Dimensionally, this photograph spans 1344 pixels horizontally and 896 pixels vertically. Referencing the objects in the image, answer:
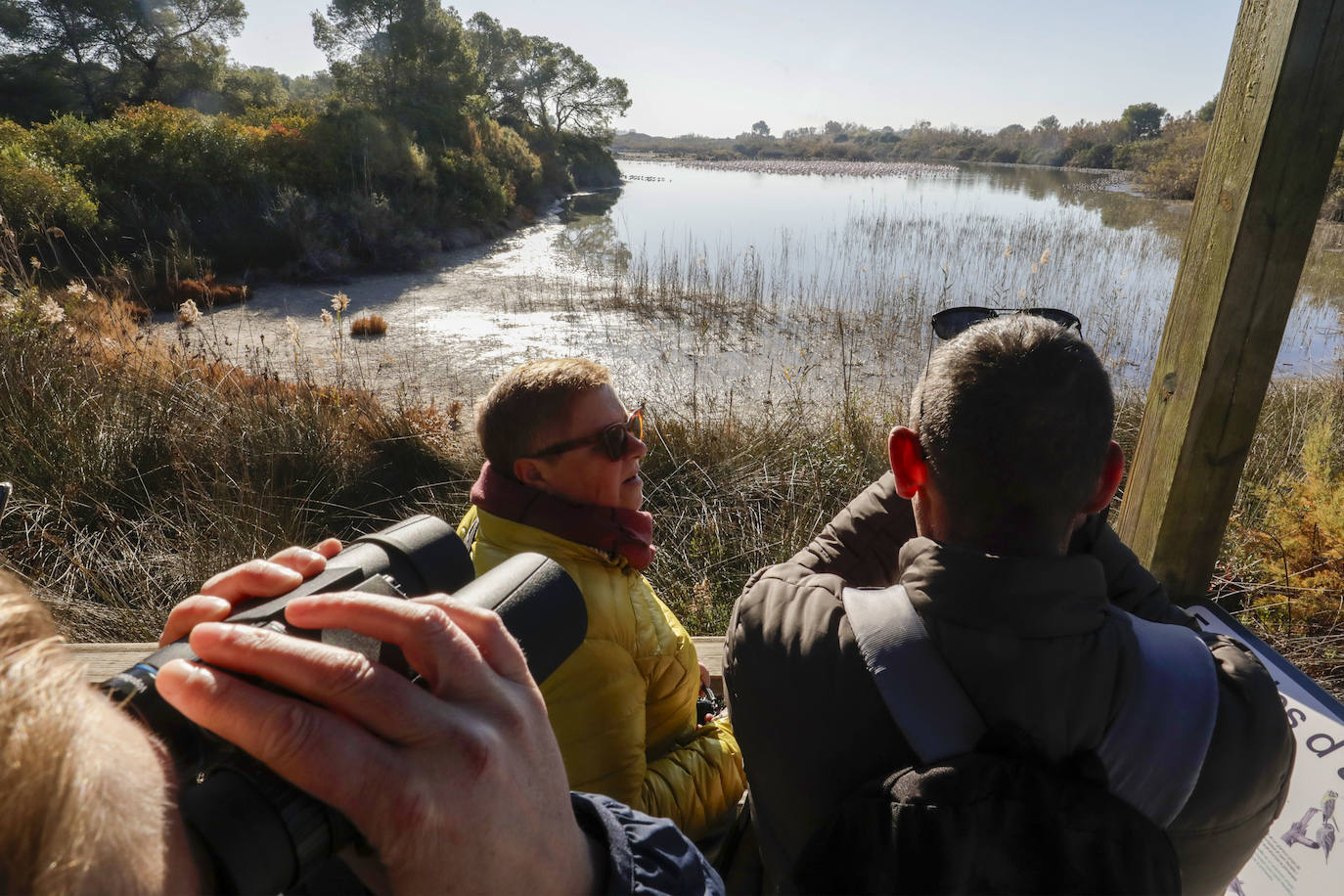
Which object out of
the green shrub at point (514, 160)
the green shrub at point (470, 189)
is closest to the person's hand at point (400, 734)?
the green shrub at point (470, 189)

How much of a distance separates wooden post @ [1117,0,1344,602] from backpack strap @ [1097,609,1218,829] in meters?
1.17

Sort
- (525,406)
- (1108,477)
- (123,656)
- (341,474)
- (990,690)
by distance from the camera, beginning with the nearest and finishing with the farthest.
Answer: (990,690), (1108,477), (525,406), (123,656), (341,474)

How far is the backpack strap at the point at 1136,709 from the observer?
33.6 inches

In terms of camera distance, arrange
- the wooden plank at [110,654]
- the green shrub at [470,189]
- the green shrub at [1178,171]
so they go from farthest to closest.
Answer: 1. the green shrub at [1178,171]
2. the green shrub at [470,189]
3. the wooden plank at [110,654]

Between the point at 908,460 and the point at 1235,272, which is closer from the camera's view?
the point at 908,460

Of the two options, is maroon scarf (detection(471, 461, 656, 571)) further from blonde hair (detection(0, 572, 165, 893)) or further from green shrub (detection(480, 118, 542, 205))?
green shrub (detection(480, 118, 542, 205))

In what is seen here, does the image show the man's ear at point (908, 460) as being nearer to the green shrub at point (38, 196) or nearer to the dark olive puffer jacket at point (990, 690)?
the dark olive puffer jacket at point (990, 690)

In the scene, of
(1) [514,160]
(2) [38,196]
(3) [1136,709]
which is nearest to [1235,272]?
(3) [1136,709]

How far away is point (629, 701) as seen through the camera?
59.0 inches

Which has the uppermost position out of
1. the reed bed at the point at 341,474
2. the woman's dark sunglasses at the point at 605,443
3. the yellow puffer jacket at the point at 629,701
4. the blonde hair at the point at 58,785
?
the blonde hair at the point at 58,785

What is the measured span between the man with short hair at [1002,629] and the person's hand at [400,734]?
0.54m

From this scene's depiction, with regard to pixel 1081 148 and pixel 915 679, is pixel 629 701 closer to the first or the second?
pixel 915 679

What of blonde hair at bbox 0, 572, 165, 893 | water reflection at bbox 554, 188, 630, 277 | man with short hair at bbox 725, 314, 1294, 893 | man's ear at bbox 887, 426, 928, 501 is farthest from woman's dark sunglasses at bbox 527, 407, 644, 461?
Result: water reflection at bbox 554, 188, 630, 277

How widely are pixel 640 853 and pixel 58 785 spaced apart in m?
0.58
